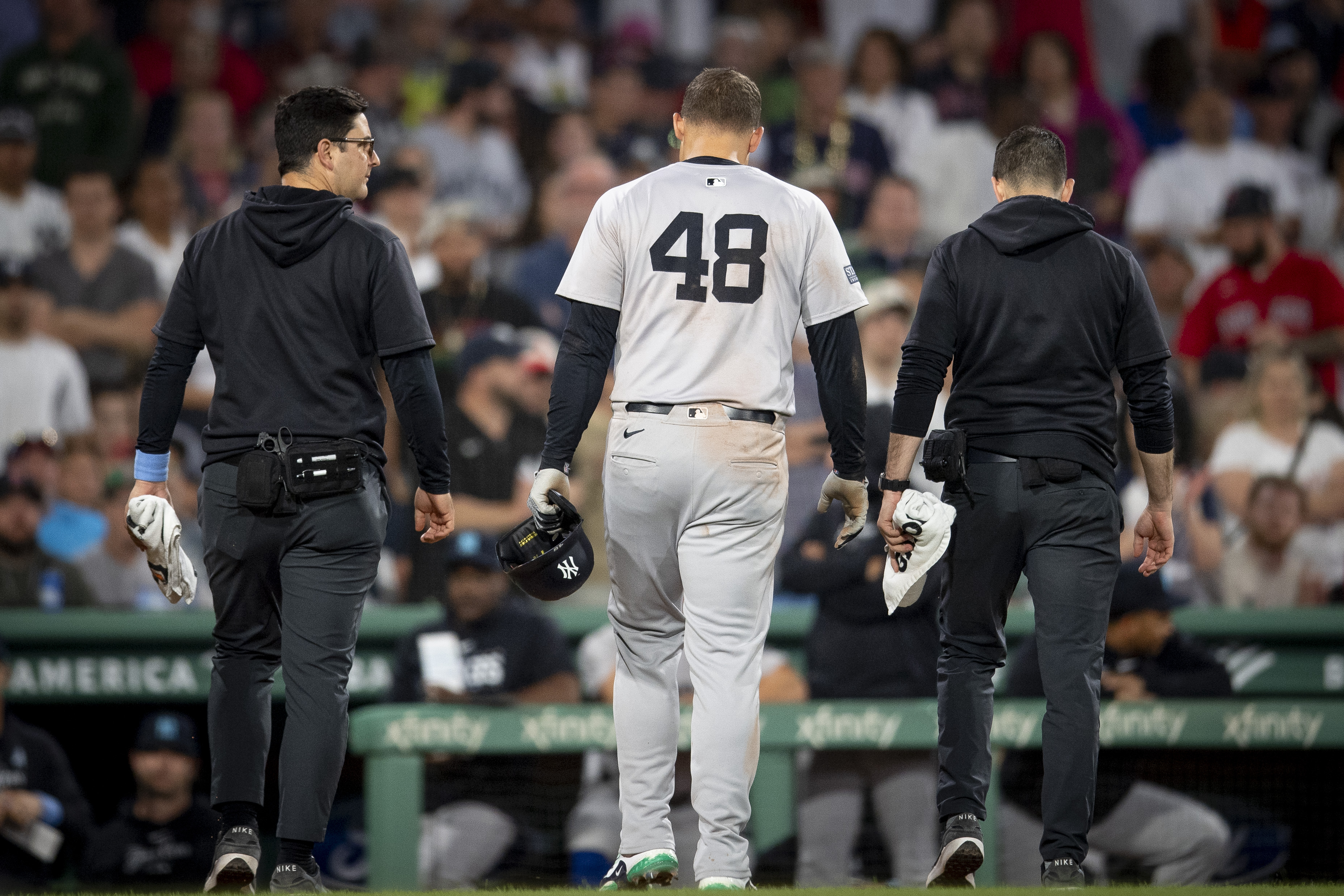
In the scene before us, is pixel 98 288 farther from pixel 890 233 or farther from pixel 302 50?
pixel 890 233

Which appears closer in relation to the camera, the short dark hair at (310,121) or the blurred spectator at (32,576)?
the short dark hair at (310,121)

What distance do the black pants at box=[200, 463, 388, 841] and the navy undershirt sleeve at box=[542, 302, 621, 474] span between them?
1.71 feet

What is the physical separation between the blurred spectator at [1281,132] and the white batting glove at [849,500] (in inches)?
302

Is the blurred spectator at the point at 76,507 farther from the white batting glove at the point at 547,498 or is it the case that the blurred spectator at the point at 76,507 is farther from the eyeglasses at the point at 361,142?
the white batting glove at the point at 547,498

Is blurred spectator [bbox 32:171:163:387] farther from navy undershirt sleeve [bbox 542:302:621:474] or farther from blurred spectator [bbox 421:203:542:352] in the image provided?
navy undershirt sleeve [bbox 542:302:621:474]

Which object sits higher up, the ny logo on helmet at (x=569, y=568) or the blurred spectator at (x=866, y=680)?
the ny logo on helmet at (x=569, y=568)

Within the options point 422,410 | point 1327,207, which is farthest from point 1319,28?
point 422,410

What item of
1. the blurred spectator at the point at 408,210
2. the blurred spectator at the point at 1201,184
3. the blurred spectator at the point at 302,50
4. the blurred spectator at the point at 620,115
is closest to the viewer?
the blurred spectator at the point at 408,210

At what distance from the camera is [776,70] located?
1161cm

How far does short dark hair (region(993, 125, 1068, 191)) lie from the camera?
179 inches

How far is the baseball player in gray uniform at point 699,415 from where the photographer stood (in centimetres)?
423

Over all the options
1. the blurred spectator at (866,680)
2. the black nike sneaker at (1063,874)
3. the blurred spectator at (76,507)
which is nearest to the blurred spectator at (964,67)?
the blurred spectator at (866,680)

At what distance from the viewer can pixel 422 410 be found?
4.38m

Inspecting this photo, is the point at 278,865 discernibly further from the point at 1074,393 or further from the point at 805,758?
the point at 805,758
